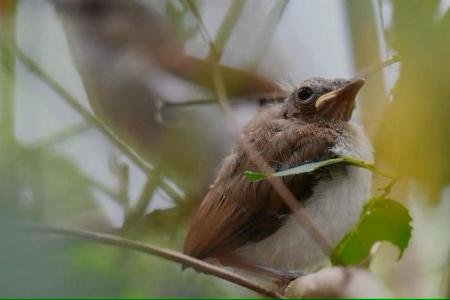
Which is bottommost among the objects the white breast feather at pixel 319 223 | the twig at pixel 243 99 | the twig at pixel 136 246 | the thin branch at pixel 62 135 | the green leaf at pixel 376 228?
the twig at pixel 136 246

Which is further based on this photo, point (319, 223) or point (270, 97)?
point (270, 97)

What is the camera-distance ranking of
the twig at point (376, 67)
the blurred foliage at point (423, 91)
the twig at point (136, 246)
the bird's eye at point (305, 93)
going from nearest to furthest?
the twig at point (136, 246), the blurred foliage at point (423, 91), the twig at point (376, 67), the bird's eye at point (305, 93)

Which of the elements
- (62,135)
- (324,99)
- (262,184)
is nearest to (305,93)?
(324,99)

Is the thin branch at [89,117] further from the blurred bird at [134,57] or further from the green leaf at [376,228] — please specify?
the green leaf at [376,228]

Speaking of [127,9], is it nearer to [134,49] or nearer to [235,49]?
[134,49]

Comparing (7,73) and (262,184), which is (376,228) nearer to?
(262,184)

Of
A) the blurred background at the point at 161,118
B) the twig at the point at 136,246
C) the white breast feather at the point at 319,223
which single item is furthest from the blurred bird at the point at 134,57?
the twig at the point at 136,246
